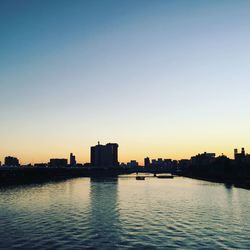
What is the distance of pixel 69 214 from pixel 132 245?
2824 centimetres

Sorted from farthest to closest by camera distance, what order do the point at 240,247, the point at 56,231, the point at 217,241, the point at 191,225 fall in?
the point at 191,225 < the point at 56,231 < the point at 217,241 < the point at 240,247

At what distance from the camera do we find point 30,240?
41.2 metres

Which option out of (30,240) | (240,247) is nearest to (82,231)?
(30,240)

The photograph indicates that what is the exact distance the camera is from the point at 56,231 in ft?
154

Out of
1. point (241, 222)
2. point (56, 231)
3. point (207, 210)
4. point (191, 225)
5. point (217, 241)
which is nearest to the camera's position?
point (217, 241)

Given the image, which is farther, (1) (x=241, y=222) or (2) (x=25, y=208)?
(2) (x=25, y=208)

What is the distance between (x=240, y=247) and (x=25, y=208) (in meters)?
50.8

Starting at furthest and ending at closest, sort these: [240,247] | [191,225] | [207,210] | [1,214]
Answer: [207,210], [1,214], [191,225], [240,247]

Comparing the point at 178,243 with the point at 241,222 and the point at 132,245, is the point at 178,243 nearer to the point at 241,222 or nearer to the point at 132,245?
the point at 132,245

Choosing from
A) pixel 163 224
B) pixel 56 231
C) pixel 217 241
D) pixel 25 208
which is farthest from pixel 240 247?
pixel 25 208

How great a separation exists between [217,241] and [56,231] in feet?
75.1

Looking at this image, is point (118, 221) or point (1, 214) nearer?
point (118, 221)

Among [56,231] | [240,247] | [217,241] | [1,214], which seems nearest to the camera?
[240,247]

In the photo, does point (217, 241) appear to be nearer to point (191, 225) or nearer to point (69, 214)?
point (191, 225)
